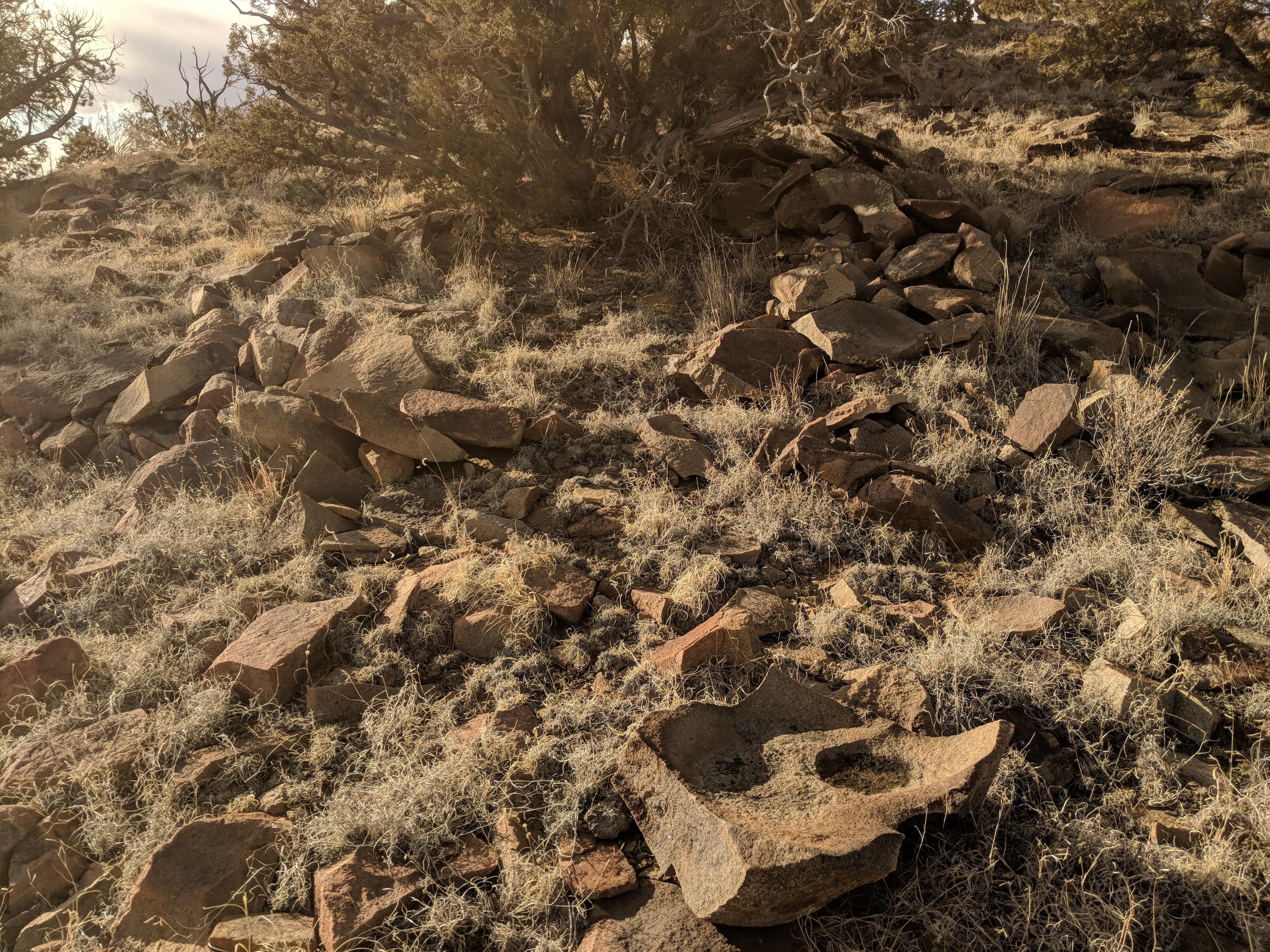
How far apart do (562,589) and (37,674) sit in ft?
7.59

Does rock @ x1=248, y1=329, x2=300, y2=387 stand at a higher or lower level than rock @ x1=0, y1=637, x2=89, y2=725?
higher

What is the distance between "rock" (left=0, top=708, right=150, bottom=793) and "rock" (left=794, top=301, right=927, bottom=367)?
14.0 ft

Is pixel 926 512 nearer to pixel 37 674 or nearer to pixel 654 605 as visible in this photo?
pixel 654 605

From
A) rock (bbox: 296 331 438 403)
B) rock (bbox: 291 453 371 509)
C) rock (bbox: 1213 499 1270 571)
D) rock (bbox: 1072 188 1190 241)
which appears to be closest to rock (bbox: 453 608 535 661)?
rock (bbox: 291 453 371 509)

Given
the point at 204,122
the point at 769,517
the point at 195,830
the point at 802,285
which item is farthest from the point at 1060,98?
the point at 204,122

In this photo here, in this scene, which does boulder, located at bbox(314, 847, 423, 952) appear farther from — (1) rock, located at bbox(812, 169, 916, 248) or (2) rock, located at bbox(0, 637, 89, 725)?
(1) rock, located at bbox(812, 169, 916, 248)

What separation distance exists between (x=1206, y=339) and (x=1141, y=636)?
11.0 feet

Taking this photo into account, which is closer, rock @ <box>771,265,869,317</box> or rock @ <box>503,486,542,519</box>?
rock @ <box>503,486,542,519</box>

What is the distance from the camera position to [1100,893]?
2287 millimetres

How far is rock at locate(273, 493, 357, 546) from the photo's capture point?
412 cm

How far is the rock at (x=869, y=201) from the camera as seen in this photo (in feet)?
20.2

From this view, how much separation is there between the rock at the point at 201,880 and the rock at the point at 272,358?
344cm

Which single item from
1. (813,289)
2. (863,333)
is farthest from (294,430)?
(863,333)

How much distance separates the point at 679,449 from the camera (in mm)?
4477
